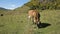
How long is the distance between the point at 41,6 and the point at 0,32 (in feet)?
114

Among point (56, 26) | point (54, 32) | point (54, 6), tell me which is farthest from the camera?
point (54, 6)

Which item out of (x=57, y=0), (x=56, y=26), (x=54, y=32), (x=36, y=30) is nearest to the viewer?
(x=54, y=32)

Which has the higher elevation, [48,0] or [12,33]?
[48,0]

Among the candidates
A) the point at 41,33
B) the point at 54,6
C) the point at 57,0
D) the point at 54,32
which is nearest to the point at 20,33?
the point at 41,33

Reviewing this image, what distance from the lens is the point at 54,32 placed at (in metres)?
14.6

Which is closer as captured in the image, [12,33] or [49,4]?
[12,33]

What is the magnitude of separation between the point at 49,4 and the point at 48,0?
323cm

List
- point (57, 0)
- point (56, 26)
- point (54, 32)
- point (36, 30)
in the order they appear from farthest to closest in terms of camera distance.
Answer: point (57, 0) < point (56, 26) < point (36, 30) < point (54, 32)

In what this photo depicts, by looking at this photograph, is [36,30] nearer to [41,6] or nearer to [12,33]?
[12,33]

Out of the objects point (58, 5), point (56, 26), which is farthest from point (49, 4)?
point (56, 26)

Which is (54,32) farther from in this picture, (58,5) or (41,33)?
(58,5)

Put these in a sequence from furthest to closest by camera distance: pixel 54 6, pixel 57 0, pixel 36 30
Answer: pixel 57 0 < pixel 54 6 < pixel 36 30

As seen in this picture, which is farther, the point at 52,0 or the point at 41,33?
the point at 52,0

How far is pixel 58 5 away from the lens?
50.5m
